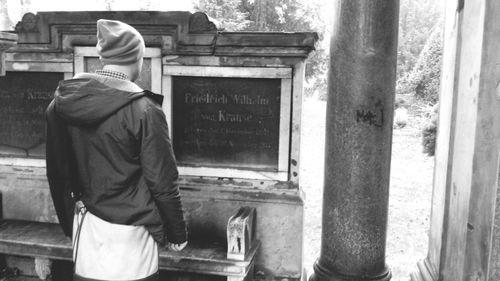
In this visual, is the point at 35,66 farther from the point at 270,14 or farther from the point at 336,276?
the point at 270,14

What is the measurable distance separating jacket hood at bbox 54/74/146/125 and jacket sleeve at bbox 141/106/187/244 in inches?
5.2

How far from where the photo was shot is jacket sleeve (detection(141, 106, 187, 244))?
2145 mm

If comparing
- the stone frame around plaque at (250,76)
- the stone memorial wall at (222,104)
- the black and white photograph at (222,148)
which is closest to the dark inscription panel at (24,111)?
the black and white photograph at (222,148)

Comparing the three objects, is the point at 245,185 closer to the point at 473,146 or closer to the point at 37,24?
the point at 473,146

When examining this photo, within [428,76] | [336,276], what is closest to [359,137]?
[336,276]

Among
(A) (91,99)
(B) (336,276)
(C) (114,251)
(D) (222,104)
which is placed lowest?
(B) (336,276)

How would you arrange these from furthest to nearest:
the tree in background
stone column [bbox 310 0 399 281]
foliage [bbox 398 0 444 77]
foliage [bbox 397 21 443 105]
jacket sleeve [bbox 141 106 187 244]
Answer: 1. foliage [bbox 398 0 444 77]
2. foliage [bbox 397 21 443 105]
3. the tree in background
4. stone column [bbox 310 0 399 281]
5. jacket sleeve [bbox 141 106 187 244]

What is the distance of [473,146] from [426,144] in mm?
9446

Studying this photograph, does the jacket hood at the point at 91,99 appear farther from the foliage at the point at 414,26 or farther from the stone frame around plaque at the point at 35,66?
the foliage at the point at 414,26

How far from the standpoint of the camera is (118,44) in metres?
2.21

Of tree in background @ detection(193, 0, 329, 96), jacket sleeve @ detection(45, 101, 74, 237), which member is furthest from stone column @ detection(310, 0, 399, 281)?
tree in background @ detection(193, 0, 329, 96)

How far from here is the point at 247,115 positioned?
406 cm

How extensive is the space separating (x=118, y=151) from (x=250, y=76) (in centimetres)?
197

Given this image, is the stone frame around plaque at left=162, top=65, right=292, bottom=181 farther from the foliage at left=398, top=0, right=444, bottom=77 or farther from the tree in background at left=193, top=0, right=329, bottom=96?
the foliage at left=398, top=0, right=444, bottom=77
